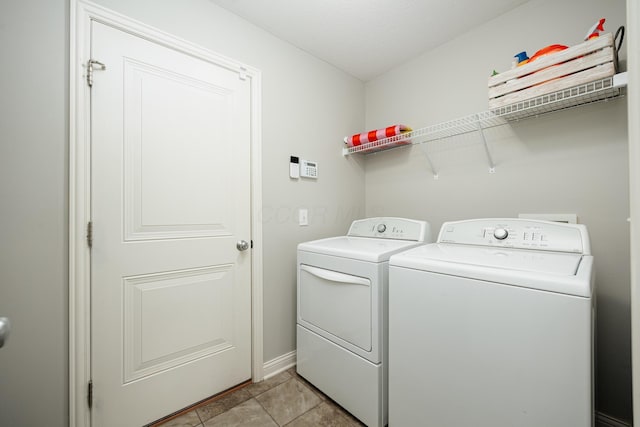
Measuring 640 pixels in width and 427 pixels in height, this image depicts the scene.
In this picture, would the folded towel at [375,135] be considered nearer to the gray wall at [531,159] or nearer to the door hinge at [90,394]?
the gray wall at [531,159]

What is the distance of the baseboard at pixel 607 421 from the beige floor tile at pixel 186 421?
6.71 ft

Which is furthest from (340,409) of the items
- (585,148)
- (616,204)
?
(585,148)

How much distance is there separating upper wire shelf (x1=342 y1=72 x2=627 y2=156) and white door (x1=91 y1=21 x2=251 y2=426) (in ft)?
3.75

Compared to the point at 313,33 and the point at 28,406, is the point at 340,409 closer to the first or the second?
the point at 28,406

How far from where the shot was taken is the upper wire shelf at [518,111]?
1160 mm

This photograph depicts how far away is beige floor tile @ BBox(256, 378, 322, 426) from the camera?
1420 millimetres

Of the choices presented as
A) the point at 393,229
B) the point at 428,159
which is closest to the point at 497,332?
the point at 393,229

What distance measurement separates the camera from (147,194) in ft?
4.37

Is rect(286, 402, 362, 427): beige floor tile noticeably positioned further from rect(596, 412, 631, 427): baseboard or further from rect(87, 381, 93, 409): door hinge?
rect(596, 412, 631, 427): baseboard

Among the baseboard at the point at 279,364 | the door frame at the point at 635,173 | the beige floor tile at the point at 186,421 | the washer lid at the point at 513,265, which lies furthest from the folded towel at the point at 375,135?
the beige floor tile at the point at 186,421

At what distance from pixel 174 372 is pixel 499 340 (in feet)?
5.12

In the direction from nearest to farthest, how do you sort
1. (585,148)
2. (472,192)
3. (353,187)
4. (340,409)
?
(585,148) → (340,409) → (472,192) → (353,187)

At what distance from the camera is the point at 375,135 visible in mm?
2035

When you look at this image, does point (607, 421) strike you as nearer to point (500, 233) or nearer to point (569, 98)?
point (500, 233)
